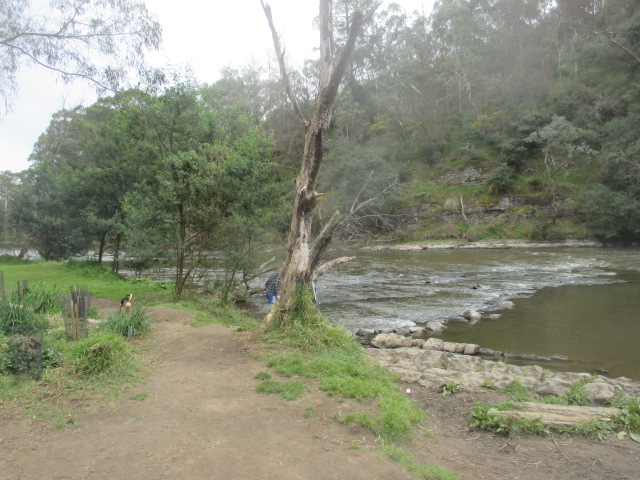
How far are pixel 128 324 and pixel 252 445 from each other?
16.3 feet

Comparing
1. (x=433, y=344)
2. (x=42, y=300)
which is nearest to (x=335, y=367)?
(x=433, y=344)

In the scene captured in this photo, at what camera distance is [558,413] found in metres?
4.85

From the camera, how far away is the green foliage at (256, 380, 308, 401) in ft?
16.7

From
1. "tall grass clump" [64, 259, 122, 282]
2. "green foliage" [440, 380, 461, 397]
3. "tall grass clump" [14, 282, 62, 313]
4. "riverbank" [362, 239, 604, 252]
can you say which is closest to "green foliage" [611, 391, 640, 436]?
"green foliage" [440, 380, 461, 397]

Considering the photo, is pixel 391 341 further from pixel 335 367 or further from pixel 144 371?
pixel 144 371

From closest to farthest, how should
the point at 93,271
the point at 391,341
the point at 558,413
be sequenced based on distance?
1. the point at 558,413
2. the point at 391,341
3. the point at 93,271

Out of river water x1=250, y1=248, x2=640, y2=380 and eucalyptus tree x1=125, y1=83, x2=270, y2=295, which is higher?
eucalyptus tree x1=125, y1=83, x2=270, y2=295

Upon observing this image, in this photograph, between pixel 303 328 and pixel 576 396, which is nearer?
pixel 576 396

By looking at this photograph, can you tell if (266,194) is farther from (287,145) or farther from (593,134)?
(287,145)

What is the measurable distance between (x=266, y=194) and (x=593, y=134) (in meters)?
36.3

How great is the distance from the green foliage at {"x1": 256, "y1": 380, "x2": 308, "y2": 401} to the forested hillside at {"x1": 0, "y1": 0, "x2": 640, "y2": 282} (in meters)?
4.43

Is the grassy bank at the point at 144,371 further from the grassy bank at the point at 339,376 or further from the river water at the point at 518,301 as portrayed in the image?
the river water at the point at 518,301

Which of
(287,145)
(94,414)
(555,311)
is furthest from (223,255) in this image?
(287,145)

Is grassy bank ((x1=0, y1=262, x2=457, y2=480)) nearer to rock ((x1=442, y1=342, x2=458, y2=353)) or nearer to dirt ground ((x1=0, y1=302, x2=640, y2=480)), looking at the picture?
dirt ground ((x1=0, y1=302, x2=640, y2=480))
